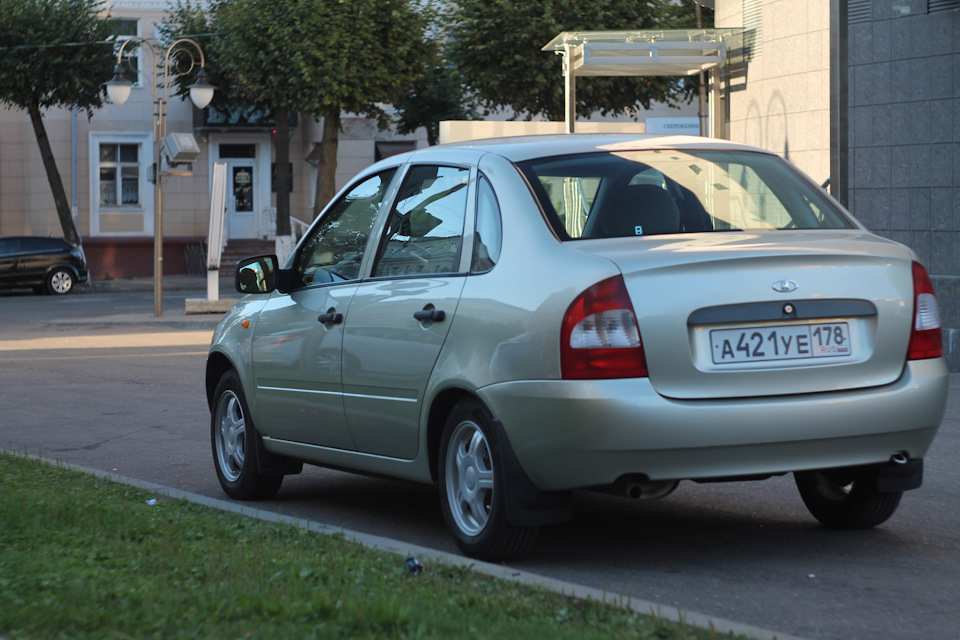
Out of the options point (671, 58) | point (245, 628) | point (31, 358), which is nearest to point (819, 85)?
point (671, 58)

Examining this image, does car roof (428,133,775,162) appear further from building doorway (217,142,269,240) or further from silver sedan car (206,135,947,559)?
building doorway (217,142,269,240)

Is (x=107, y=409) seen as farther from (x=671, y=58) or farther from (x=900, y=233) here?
(x=671, y=58)

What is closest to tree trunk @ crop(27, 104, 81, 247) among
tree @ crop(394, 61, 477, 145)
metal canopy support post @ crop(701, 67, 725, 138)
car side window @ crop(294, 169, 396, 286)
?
tree @ crop(394, 61, 477, 145)

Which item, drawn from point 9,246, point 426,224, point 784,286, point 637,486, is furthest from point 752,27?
point 9,246

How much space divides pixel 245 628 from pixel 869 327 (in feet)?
8.36

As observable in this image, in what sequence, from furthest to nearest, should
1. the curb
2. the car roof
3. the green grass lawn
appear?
1. the car roof
2. the curb
3. the green grass lawn

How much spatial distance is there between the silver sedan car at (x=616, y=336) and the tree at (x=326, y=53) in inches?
1065

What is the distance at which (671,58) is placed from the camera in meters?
20.5

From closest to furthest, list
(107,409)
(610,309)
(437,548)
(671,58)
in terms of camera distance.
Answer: (610,309) → (437,548) → (107,409) → (671,58)

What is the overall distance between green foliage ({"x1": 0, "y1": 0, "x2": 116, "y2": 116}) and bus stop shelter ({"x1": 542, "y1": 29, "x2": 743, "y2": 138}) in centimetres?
2185

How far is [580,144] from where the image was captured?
5922mm

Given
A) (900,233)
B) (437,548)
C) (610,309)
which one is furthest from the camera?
(900,233)

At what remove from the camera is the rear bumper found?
4.91 meters

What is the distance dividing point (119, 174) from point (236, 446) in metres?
37.7
